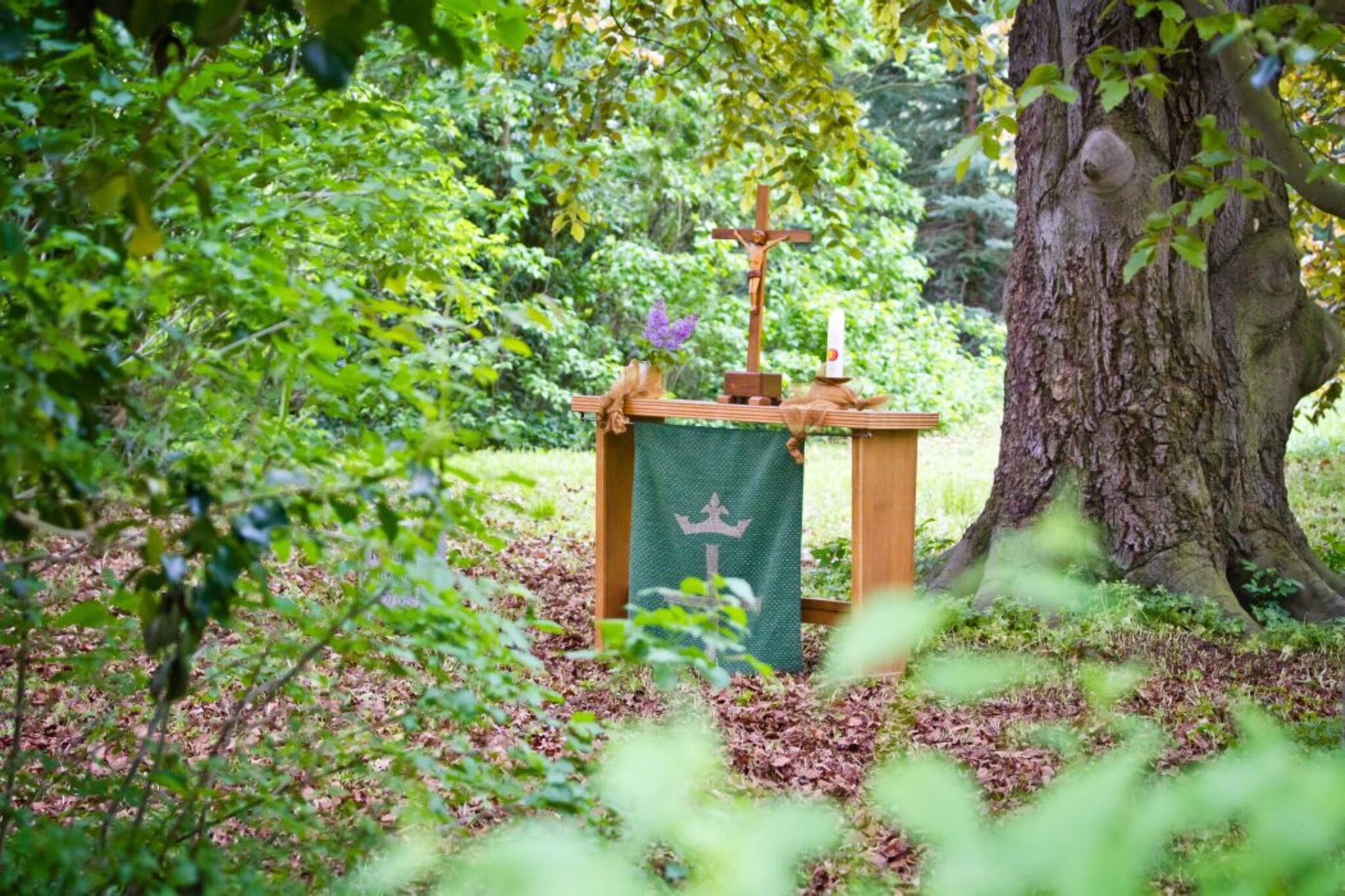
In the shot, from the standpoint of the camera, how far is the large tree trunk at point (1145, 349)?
170 inches

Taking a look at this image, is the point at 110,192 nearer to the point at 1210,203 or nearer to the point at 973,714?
the point at 1210,203

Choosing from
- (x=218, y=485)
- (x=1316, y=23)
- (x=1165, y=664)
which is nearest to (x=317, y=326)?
(x=218, y=485)

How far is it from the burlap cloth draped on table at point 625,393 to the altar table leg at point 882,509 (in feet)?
2.65

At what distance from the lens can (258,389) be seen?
1.97 m

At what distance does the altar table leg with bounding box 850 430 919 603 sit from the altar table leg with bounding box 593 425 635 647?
92 cm

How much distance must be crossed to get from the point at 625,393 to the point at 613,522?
0.56 m

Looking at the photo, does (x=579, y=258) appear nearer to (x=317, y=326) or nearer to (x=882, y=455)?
(x=882, y=455)

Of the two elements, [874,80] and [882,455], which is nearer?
[882,455]

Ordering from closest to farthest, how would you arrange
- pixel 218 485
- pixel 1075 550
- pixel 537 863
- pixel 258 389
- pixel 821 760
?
1. pixel 537 863
2. pixel 1075 550
3. pixel 218 485
4. pixel 258 389
5. pixel 821 760

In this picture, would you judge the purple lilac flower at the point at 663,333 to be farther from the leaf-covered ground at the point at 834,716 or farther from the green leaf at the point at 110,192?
the green leaf at the point at 110,192

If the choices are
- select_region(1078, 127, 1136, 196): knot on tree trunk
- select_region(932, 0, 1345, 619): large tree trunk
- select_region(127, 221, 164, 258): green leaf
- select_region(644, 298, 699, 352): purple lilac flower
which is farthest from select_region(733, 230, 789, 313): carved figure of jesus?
select_region(127, 221, 164, 258): green leaf

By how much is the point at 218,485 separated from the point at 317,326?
24 cm

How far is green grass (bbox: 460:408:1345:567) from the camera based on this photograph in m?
6.72

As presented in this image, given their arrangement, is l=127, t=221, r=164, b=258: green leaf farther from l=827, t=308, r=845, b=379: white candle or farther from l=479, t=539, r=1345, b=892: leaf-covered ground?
l=827, t=308, r=845, b=379: white candle
